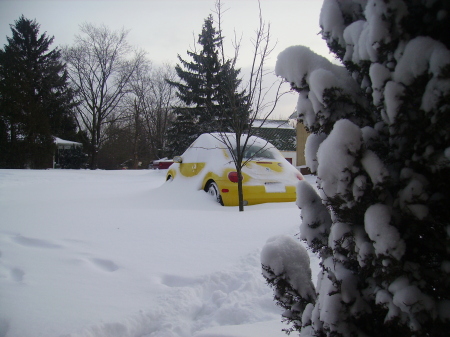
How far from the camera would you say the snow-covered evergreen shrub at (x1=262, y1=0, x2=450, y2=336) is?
846mm

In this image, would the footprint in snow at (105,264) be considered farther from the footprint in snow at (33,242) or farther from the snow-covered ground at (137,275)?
the footprint in snow at (33,242)

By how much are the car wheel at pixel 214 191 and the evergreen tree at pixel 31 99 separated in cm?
2192

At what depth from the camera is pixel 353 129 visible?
95 centimetres

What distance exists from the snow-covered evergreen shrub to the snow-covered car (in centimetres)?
506

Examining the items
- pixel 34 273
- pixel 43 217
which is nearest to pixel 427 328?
pixel 34 273

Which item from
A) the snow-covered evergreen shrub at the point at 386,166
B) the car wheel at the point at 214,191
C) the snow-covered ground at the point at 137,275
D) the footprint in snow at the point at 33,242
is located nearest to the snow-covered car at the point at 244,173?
the car wheel at the point at 214,191

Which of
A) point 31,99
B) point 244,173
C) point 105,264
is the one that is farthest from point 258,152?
point 31,99

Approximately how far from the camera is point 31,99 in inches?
988

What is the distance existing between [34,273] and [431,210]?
2.88 meters

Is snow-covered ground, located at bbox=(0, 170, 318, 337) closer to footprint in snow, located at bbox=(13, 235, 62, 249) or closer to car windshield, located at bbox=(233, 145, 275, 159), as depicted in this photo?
footprint in snow, located at bbox=(13, 235, 62, 249)

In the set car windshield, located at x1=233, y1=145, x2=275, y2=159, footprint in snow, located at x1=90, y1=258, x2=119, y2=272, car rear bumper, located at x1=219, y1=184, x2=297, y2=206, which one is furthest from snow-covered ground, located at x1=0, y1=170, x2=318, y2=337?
car windshield, located at x1=233, y1=145, x2=275, y2=159

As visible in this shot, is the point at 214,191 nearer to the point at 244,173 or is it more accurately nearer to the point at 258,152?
the point at 244,173

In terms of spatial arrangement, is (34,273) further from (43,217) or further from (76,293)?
(43,217)

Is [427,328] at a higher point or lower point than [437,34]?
lower
